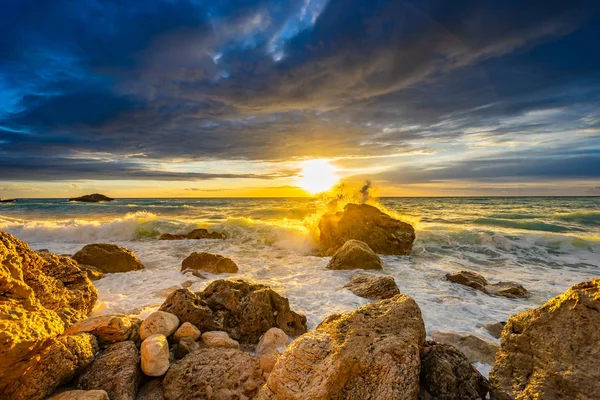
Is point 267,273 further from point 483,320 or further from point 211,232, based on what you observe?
point 211,232

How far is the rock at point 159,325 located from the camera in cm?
423

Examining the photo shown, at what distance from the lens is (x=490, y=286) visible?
8062mm

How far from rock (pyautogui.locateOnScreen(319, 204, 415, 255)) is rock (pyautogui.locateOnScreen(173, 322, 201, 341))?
880 cm

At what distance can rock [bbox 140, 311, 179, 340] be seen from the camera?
423cm

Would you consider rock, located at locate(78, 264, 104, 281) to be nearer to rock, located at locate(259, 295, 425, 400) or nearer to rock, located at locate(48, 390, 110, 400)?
rock, located at locate(48, 390, 110, 400)

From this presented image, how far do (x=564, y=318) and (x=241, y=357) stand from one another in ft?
11.4

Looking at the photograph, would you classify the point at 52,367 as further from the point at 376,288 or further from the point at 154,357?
the point at 376,288

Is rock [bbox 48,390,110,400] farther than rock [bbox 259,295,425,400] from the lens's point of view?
Yes

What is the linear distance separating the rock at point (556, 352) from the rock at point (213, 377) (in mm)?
2560

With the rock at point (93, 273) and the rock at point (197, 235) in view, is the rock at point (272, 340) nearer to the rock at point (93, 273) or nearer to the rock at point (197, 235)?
the rock at point (93, 273)

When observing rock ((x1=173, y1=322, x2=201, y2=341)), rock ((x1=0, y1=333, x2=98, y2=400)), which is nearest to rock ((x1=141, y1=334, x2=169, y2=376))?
rock ((x1=173, y1=322, x2=201, y2=341))

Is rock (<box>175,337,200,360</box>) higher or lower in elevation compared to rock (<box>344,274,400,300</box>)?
higher

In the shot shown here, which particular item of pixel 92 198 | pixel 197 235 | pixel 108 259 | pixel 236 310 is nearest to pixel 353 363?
pixel 236 310

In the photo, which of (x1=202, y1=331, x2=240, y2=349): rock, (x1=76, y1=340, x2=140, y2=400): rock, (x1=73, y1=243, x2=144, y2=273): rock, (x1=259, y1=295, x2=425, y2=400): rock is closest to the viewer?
(x1=259, y1=295, x2=425, y2=400): rock
